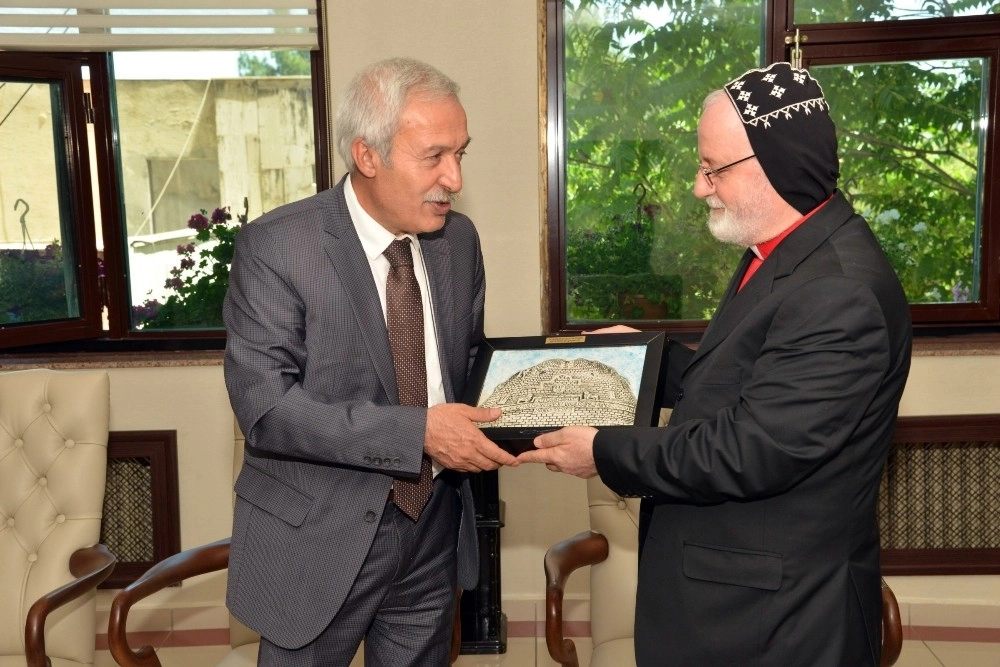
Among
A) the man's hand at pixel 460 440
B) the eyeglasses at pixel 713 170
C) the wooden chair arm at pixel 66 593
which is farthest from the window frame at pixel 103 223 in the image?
the eyeglasses at pixel 713 170

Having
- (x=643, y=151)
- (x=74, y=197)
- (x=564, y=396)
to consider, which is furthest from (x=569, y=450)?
(x=74, y=197)

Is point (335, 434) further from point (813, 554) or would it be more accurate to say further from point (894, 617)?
point (894, 617)

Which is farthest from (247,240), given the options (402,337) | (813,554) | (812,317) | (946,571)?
(946,571)

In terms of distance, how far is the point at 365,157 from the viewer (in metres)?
1.85

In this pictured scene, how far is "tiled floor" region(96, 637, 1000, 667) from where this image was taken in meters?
3.29

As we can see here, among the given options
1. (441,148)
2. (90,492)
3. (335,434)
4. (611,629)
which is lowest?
(611,629)

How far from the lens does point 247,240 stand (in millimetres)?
1792

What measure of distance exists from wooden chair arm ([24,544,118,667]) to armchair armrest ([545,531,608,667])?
108cm

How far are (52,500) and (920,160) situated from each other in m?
3.10

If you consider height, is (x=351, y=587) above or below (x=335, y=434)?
below

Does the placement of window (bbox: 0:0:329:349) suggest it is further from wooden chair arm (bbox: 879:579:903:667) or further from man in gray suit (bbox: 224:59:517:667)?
wooden chair arm (bbox: 879:579:903:667)

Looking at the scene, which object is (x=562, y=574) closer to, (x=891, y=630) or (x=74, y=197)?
(x=891, y=630)

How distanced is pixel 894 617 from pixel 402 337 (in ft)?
4.19

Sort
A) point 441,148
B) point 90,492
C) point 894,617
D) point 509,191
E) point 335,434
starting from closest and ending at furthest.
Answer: point 335,434 < point 441,148 < point 894,617 < point 90,492 < point 509,191
